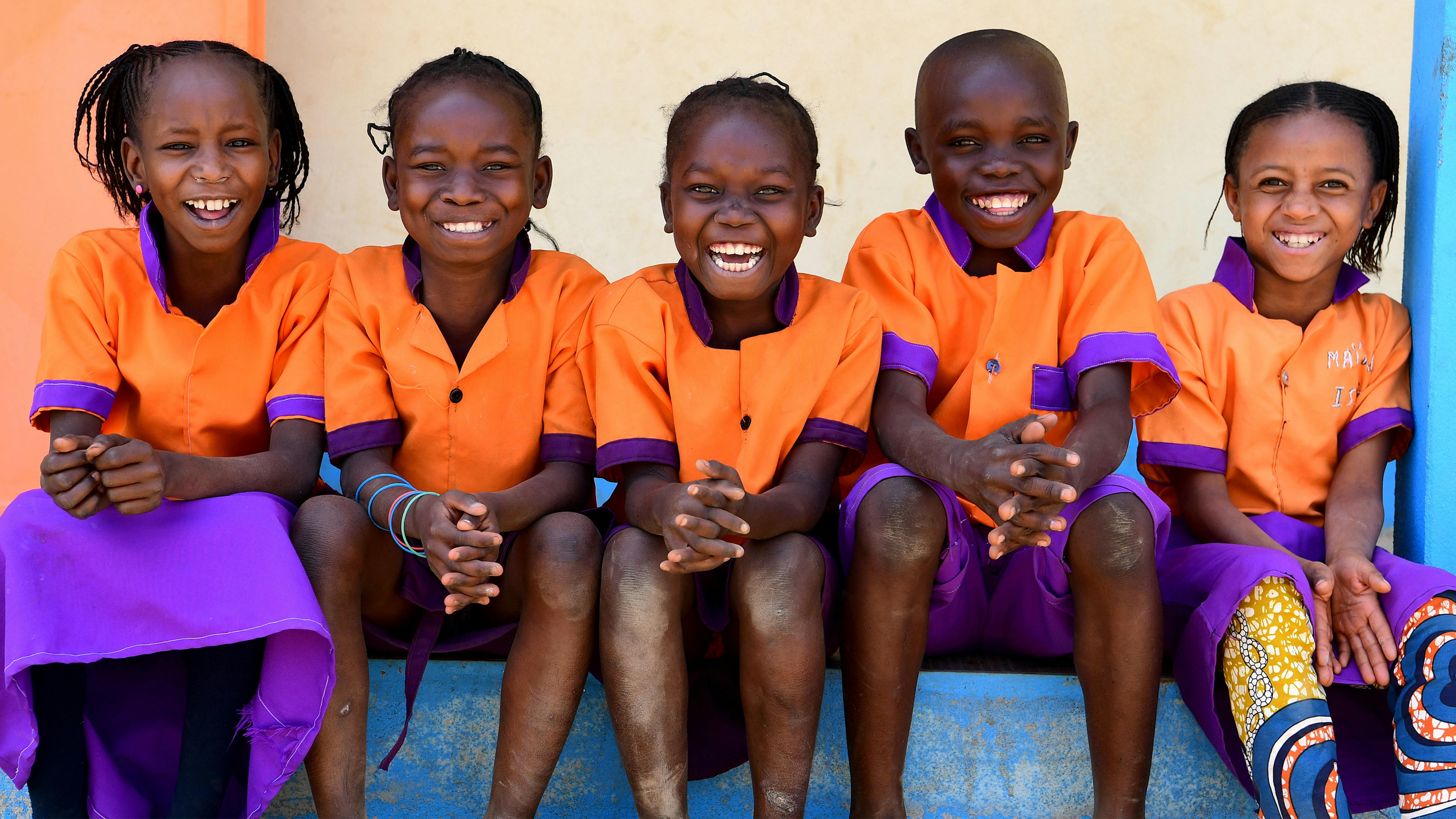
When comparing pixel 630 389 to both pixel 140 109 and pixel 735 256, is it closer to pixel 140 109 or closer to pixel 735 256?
pixel 735 256

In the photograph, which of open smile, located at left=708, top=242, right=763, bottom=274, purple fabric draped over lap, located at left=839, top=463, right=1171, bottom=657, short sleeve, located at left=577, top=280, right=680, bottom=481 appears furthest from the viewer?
open smile, located at left=708, top=242, right=763, bottom=274

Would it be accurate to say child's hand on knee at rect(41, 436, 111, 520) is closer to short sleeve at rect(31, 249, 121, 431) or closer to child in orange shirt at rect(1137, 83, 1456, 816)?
short sleeve at rect(31, 249, 121, 431)

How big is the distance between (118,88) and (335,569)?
47.3 inches

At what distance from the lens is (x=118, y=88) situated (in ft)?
8.45

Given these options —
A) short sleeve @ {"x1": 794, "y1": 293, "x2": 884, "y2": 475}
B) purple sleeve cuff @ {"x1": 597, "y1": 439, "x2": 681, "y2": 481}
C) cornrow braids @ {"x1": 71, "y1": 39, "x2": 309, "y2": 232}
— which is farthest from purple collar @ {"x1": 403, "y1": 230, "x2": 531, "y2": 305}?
short sleeve @ {"x1": 794, "y1": 293, "x2": 884, "y2": 475}

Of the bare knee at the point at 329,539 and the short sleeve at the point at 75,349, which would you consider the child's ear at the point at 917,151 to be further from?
the short sleeve at the point at 75,349

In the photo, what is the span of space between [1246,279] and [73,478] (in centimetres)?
216

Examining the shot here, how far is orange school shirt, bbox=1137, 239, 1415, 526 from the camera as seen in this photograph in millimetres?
2438

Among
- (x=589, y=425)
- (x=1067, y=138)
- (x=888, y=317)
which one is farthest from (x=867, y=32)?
(x=589, y=425)

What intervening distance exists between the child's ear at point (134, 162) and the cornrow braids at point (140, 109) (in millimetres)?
24

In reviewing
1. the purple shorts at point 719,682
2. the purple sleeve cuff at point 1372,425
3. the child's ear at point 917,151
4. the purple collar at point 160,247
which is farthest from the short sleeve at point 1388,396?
the purple collar at point 160,247

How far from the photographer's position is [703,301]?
2.38 meters

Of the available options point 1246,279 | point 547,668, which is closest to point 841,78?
point 1246,279

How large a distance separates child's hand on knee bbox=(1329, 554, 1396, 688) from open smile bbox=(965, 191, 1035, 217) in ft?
2.80
